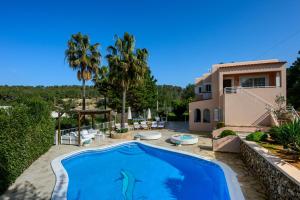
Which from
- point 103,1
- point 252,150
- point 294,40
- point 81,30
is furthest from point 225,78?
point 81,30

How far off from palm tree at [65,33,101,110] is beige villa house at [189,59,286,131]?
1324 cm

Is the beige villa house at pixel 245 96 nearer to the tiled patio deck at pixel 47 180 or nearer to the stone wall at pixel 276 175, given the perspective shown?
the tiled patio deck at pixel 47 180

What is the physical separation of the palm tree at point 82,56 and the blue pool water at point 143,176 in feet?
31.8

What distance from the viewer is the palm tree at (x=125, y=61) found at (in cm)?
2070

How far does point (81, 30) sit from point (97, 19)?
8.34ft

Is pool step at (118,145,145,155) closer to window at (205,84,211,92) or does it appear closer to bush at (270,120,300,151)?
bush at (270,120,300,151)

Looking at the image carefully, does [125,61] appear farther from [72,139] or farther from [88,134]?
[72,139]

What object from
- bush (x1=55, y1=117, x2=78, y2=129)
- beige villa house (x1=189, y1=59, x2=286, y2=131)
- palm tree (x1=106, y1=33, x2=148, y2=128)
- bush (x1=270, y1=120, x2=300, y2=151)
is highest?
palm tree (x1=106, y1=33, x2=148, y2=128)

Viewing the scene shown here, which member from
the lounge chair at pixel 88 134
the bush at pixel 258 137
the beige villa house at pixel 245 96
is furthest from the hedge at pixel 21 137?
the beige villa house at pixel 245 96

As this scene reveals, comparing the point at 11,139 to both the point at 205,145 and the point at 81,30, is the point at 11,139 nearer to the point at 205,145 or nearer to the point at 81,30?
the point at 205,145

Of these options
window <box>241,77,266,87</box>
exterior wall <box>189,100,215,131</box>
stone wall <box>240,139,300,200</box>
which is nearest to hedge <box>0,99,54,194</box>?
stone wall <box>240,139,300,200</box>

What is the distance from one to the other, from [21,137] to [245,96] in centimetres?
1876

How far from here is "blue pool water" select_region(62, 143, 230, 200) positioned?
8.48 metres

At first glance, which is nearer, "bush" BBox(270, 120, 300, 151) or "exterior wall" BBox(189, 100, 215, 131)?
"bush" BBox(270, 120, 300, 151)
